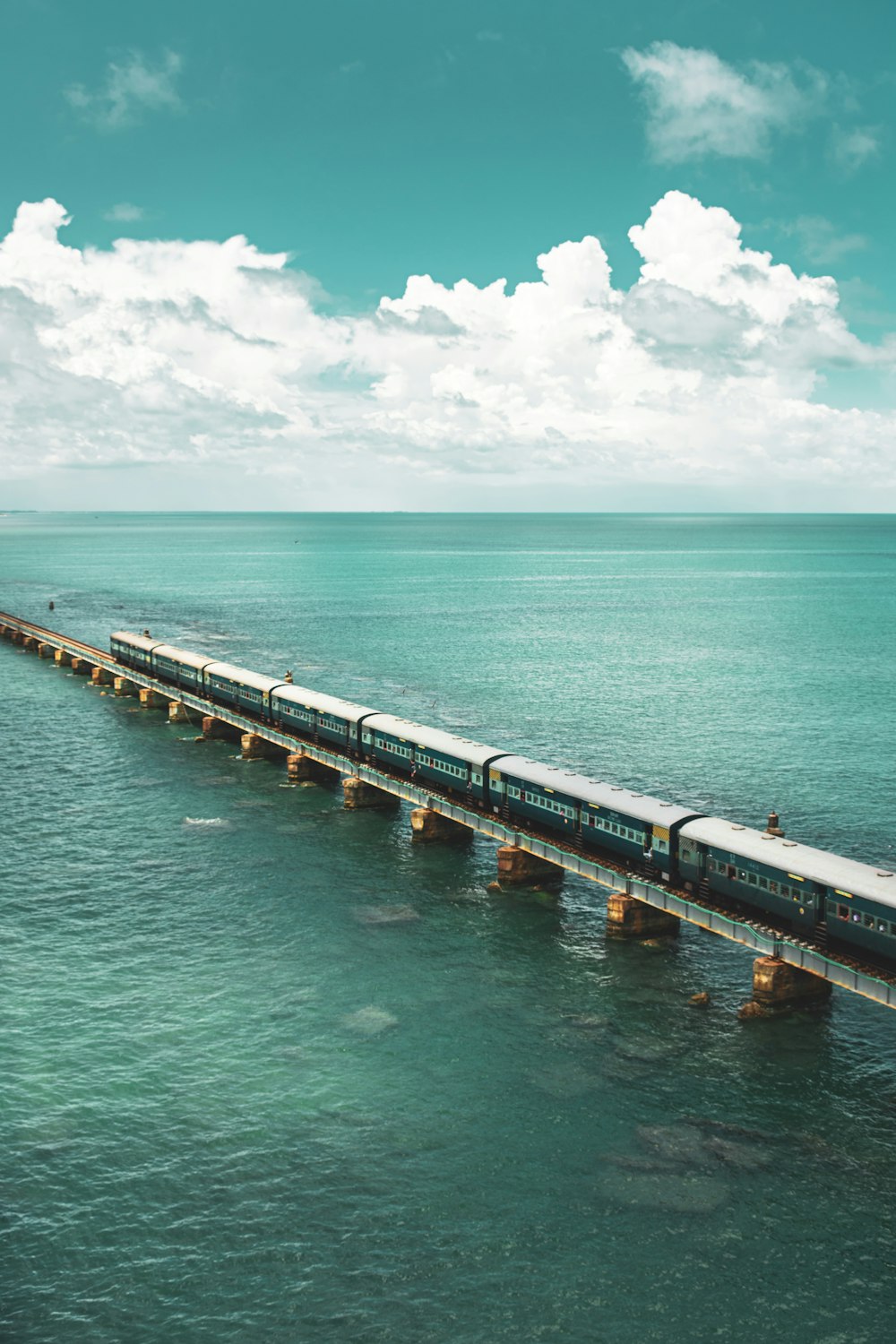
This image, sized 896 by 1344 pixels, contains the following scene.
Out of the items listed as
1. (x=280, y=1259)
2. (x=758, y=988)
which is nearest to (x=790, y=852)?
(x=758, y=988)

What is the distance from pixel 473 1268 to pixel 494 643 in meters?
128

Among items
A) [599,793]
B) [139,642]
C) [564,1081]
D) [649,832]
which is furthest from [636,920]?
[139,642]

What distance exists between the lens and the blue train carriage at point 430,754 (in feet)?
220

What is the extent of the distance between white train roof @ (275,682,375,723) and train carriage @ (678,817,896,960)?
33.5 m

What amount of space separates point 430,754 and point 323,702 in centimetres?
1736

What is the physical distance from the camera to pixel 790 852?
158 feet

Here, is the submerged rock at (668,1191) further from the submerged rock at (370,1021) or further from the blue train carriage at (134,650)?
the blue train carriage at (134,650)

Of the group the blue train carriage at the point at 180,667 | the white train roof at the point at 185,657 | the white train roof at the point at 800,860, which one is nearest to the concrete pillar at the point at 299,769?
the blue train carriage at the point at 180,667

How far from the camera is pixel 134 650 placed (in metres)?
125

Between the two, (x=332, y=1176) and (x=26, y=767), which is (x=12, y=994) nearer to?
(x=332, y=1176)

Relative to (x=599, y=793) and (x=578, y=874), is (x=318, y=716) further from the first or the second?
(x=599, y=793)

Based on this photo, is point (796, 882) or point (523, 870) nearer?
point (796, 882)

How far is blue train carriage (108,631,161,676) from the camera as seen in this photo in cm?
12094

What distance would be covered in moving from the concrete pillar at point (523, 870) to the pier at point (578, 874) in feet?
0.17
